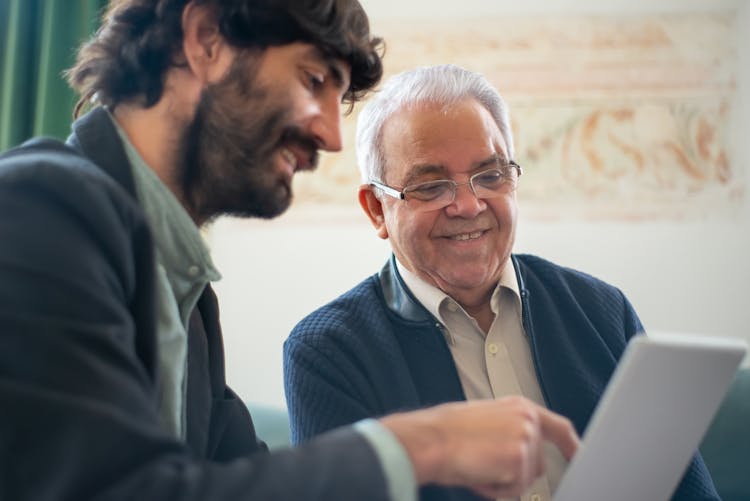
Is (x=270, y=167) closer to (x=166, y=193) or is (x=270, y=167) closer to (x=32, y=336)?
(x=166, y=193)

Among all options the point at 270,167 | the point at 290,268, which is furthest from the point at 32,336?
the point at 290,268

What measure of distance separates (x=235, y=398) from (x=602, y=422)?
0.61 metres

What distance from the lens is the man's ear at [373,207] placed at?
1.81 meters

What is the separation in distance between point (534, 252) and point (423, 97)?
1.12m

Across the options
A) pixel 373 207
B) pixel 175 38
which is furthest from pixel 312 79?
pixel 373 207

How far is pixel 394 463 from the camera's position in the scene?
2.57 feet

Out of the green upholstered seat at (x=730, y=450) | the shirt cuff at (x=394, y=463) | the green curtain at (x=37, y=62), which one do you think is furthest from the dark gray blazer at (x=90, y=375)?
the green curtain at (x=37, y=62)

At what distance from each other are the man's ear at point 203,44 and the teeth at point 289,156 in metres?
0.13

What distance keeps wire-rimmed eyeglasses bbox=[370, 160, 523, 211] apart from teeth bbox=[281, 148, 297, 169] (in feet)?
1.70

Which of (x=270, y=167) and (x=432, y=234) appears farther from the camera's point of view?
(x=432, y=234)

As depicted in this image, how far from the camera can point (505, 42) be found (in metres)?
2.77

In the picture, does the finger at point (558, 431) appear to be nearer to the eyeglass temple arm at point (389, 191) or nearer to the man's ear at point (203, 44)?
the man's ear at point (203, 44)

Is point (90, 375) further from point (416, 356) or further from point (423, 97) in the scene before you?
point (423, 97)

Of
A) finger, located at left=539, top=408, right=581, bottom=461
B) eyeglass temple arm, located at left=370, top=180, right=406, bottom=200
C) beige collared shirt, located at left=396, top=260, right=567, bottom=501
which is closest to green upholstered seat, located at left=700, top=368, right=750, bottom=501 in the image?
beige collared shirt, located at left=396, top=260, right=567, bottom=501
